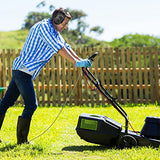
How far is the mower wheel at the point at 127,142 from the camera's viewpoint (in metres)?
3.94

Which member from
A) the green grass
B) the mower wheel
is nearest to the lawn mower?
the mower wheel

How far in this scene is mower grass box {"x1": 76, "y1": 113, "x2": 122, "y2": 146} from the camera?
3957 mm

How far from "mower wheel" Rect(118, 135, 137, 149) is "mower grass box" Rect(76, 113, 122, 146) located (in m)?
0.08

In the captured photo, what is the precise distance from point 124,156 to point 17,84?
1.55 m

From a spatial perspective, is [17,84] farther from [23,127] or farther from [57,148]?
[57,148]

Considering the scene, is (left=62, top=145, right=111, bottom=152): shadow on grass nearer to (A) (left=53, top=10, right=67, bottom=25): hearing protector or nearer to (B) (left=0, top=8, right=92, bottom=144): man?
(B) (left=0, top=8, right=92, bottom=144): man

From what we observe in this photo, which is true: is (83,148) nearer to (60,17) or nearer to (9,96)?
(9,96)

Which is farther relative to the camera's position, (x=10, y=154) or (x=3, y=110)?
(x=3, y=110)

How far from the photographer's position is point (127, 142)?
3.95 metres

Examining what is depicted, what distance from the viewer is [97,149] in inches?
161

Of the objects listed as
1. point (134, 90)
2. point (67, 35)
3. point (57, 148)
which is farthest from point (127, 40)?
point (57, 148)

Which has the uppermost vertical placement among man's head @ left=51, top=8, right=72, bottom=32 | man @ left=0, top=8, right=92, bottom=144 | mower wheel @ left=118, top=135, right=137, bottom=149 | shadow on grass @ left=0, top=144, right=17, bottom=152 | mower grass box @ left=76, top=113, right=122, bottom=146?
man's head @ left=51, top=8, right=72, bottom=32

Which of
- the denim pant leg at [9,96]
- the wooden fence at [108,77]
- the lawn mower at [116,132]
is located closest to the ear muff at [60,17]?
the lawn mower at [116,132]

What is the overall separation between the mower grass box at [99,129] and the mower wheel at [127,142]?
0.25 ft
